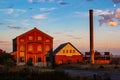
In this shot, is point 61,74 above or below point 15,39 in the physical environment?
below

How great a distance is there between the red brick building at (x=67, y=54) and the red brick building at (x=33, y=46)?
4.94 m

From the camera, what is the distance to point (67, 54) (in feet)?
342

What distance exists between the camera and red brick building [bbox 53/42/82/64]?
10356 cm

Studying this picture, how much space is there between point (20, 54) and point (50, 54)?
30.8 ft

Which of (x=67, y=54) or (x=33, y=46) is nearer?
(x=67, y=54)

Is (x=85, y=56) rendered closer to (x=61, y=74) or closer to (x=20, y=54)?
(x=20, y=54)

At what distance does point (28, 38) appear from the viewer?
10912 cm

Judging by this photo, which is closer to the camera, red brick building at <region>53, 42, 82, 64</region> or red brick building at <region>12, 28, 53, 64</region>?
red brick building at <region>53, 42, 82, 64</region>

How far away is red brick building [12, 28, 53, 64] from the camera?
106562 mm

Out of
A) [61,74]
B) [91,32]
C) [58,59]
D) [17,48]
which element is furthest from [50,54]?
[61,74]

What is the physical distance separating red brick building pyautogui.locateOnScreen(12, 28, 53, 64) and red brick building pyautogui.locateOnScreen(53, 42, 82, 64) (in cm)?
494

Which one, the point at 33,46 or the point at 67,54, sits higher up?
the point at 33,46

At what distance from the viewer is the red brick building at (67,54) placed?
103562 millimetres

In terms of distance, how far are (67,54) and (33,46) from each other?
478 inches
